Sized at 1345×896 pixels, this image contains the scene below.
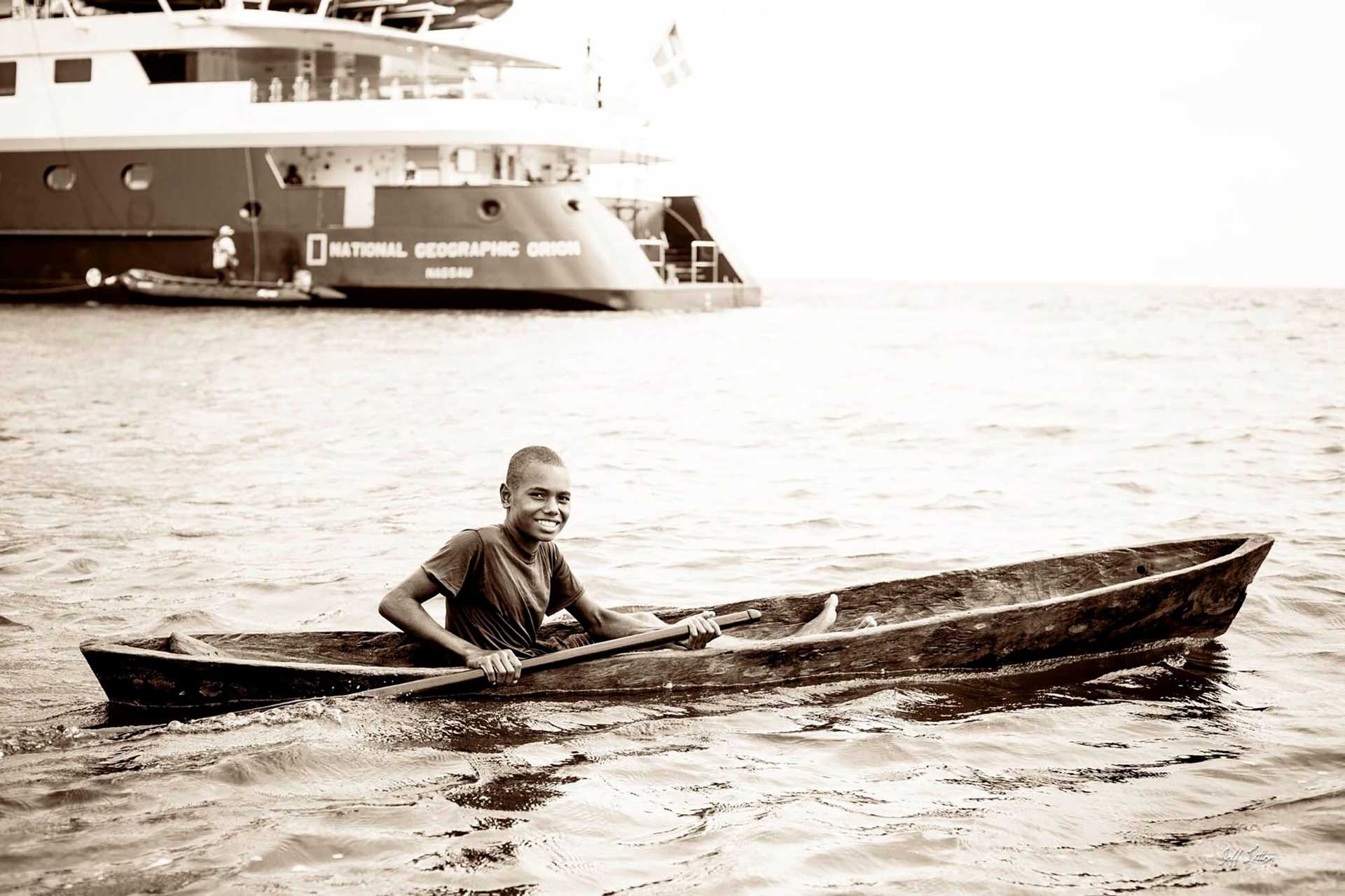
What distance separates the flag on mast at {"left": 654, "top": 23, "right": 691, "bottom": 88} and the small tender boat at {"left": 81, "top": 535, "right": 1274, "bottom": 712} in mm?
24908

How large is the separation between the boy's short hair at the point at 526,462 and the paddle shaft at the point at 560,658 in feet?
2.35

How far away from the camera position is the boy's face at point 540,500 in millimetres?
5445

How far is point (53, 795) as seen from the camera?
15.4 ft

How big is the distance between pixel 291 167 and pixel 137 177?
3.31 metres

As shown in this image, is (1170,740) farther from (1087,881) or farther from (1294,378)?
(1294,378)

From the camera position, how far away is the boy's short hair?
547cm

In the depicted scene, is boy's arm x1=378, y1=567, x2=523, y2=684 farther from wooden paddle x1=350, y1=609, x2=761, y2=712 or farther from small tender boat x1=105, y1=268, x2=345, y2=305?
small tender boat x1=105, y1=268, x2=345, y2=305

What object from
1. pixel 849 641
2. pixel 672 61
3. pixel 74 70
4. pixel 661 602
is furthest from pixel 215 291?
pixel 849 641

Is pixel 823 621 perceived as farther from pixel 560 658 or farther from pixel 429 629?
pixel 429 629

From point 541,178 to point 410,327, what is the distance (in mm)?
5537

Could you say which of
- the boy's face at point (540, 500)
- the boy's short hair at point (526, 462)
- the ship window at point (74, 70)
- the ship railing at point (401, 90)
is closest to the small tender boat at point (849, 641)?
the boy's face at point (540, 500)

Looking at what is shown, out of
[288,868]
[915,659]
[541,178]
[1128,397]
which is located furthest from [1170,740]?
[541,178]

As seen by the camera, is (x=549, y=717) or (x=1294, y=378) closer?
(x=549, y=717)

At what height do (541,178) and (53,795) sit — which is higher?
(541,178)
